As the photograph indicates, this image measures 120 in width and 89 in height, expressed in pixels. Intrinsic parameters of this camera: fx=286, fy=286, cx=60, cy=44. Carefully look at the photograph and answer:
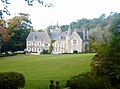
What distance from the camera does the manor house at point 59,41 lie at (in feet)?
260

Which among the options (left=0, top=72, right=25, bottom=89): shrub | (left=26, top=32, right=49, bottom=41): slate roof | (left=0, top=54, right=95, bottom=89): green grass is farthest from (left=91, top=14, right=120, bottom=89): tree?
(left=26, top=32, right=49, bottom=41): slate roof

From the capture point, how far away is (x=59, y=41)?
84688mm

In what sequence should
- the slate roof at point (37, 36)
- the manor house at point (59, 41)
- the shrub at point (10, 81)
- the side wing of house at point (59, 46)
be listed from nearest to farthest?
the shrub at point (10, 81) → the manor house at point (59, 41) → the side wing of house at point (59, 46) → the slate roof at point (37, 36)

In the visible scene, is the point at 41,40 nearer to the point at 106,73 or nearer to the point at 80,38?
the point at 80,38

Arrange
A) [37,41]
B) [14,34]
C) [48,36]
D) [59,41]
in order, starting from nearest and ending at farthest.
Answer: [14,34] → [59,41] → [48,36] → [37,41]

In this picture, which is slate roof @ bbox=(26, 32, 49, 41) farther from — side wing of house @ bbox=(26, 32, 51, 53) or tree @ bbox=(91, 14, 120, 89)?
tree @ bbox=(91, 14, 120, 89)

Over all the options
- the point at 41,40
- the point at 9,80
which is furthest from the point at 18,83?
the point at 41,40

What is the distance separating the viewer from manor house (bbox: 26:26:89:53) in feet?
260

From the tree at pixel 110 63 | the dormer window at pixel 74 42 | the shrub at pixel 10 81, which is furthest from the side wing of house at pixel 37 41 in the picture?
the shrub at pixel 10 81

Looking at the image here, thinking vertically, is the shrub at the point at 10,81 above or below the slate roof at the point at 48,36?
below

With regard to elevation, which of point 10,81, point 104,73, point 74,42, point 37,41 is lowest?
point 10,81

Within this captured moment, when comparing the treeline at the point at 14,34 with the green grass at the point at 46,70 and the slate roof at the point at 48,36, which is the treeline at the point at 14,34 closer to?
the slate roof at the point at 48,36

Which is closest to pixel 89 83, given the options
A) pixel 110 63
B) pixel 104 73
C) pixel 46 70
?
pixel 104 73

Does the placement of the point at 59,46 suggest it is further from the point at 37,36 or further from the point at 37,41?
the point at 37,36
